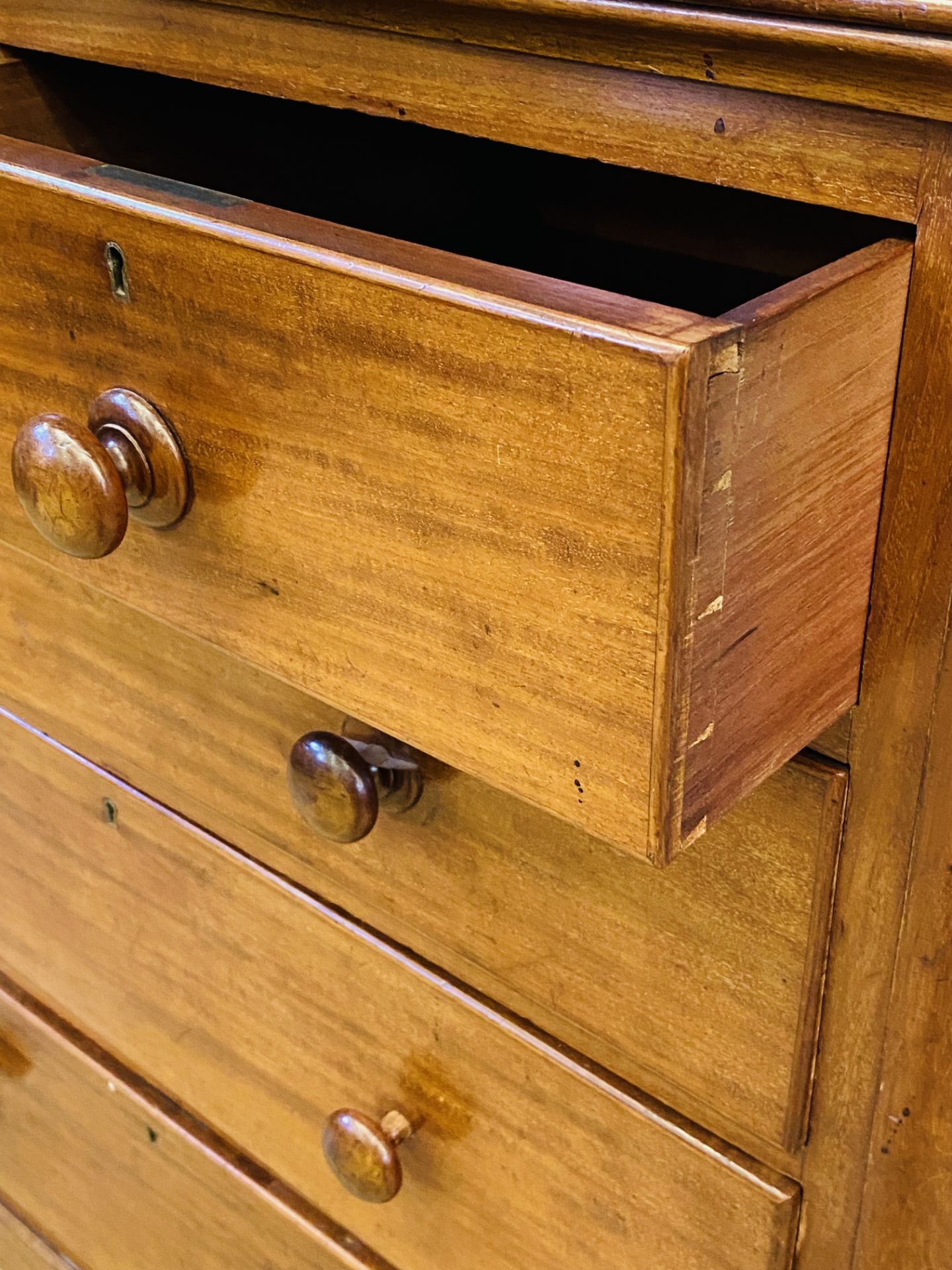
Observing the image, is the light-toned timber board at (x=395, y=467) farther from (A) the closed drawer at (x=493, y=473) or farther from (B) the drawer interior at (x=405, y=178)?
(B) the drawer interior at (x=405, y=178)

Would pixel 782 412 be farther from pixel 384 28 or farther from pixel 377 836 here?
pixel 377 836

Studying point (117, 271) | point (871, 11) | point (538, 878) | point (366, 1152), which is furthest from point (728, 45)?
point (366, 1152)

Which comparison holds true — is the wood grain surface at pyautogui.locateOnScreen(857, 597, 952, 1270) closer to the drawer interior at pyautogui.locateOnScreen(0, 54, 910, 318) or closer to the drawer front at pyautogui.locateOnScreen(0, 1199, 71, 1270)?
the drawer interior at pyautogui.locateOnScreen(0, 54, 910, 318)

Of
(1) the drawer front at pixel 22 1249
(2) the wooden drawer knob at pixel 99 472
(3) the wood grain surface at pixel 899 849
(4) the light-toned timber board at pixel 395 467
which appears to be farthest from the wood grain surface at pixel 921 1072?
(1) the drawer front at pixel 22 1249

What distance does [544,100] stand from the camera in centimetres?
37

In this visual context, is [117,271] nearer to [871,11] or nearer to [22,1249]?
[871,11]

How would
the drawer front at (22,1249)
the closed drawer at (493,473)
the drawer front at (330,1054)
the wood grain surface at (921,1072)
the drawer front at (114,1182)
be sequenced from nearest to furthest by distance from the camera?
→ the closed drawer at (493,473), the wood grain surface at (921,1072), the drawer front at (330,1054), the drawer front at (114,1182), the drawer front at (22,1249)

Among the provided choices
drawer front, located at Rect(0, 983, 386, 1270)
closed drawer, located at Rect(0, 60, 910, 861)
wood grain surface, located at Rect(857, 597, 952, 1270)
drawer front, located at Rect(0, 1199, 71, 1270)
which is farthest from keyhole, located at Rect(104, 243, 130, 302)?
drawer front, located at Rect(0, 1199, 71, 1270)

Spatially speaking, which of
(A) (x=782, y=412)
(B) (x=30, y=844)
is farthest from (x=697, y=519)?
(B) (x=30, y=844)

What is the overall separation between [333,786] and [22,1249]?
2.19ft

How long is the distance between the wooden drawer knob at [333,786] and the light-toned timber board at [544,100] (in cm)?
19

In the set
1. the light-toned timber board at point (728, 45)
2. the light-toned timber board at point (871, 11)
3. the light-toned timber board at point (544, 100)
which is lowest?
the light-toned timber board at point (544, 100)

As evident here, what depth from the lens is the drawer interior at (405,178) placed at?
55 cm

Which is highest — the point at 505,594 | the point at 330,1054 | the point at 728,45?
the point at 728,45
